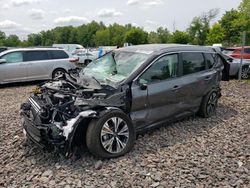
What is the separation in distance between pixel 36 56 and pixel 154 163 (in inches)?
362

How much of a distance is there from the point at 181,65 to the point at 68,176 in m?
3.04

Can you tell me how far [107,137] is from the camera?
4.36 m

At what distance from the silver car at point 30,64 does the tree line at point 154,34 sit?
64.7 feet

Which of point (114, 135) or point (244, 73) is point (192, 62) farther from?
point (244, 73)

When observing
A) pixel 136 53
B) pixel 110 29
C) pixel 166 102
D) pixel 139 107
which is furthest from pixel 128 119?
pixel 110 29

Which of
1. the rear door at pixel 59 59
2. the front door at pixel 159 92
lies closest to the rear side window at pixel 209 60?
the front door at pixel 159 92

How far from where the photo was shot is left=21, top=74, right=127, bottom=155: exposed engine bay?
13.7 feet

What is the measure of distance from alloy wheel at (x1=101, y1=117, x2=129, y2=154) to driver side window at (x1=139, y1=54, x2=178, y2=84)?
2.91 feet

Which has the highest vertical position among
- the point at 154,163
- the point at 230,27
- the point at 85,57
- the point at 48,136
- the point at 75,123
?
the point at 230,27

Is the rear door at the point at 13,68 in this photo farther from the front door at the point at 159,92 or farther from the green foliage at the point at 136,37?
the green foliage at the point at 136,37

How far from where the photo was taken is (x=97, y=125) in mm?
4211

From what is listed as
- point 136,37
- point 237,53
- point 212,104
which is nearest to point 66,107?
point 212,104

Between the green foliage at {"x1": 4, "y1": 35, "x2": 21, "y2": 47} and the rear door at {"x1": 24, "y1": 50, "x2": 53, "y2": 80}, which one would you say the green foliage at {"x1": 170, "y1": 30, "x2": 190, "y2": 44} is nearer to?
the green foliage at {"x1": 4, "y1": 35, "x2": 21, "y2": 47}

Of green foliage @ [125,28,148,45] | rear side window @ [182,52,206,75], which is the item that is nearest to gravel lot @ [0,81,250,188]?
rear side window @ [182,52,206,75]
